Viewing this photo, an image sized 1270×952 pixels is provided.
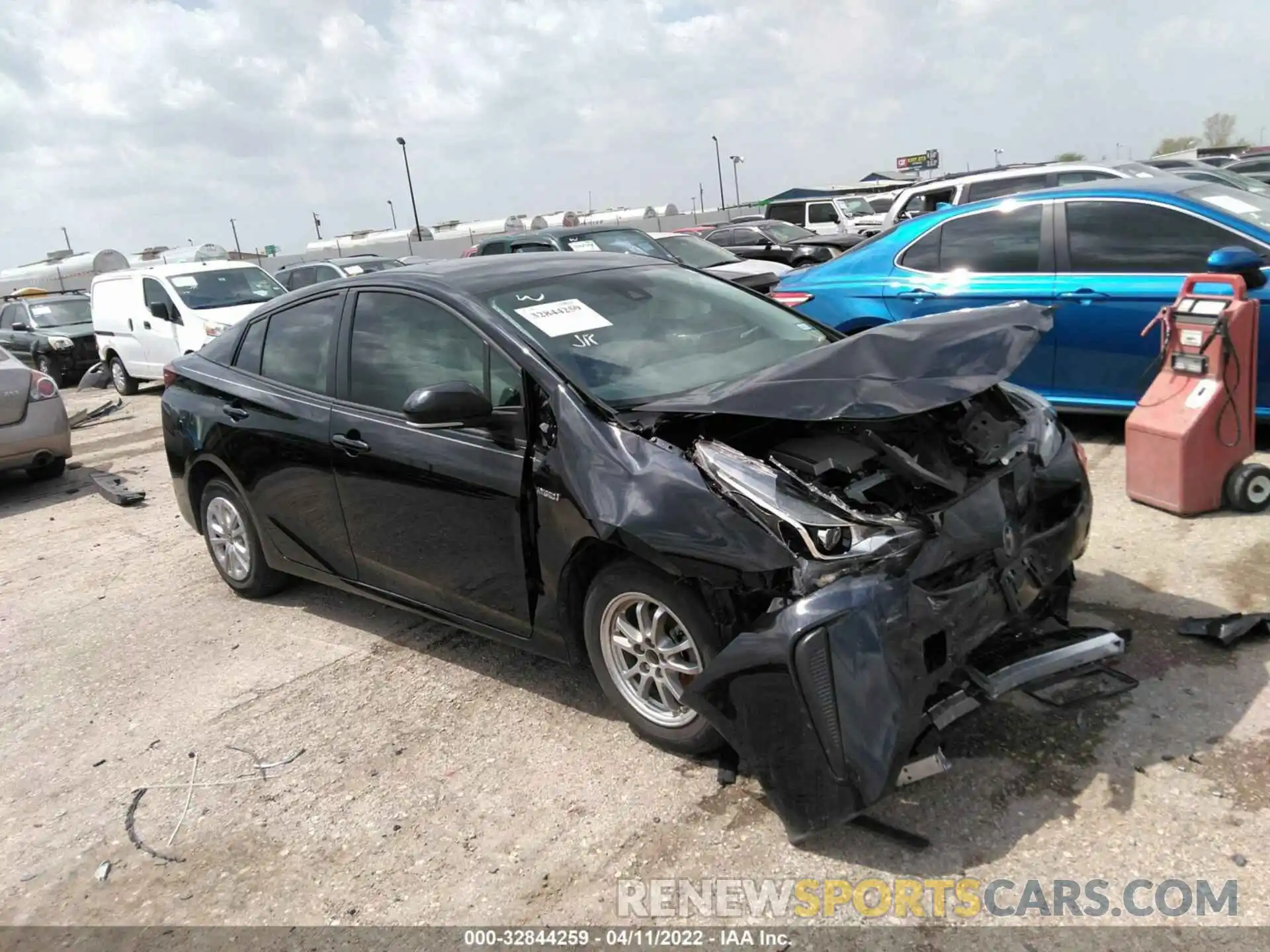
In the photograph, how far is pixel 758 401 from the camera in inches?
116

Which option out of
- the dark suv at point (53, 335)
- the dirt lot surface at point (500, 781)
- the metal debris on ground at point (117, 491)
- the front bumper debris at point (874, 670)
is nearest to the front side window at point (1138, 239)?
the dirt lot surface at point (500, 781)

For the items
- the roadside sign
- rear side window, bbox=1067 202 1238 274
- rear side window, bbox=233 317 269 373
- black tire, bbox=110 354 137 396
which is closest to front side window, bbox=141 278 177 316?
black tire, bbox=110 354 137 396

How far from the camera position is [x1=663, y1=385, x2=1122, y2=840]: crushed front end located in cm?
250

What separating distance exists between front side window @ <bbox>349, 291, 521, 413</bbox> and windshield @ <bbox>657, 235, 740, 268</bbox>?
31.6 feet

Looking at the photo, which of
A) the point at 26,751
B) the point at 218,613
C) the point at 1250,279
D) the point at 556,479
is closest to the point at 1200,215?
the point at 1250,279

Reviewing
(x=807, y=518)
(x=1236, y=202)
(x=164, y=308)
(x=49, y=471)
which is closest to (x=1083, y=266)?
(x=1236, y=202)

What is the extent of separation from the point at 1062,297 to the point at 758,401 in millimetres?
3921

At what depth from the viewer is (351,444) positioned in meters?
4.05

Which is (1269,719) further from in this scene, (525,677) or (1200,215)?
(1200,215)

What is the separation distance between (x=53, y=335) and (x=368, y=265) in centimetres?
601

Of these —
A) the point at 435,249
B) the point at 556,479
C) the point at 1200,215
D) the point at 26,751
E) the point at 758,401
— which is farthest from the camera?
the point at 435,249

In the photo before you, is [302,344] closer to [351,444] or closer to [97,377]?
[351,444]

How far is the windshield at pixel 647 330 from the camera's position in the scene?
3498mm

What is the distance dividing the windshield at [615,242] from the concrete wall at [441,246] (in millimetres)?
30561
